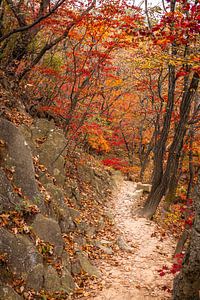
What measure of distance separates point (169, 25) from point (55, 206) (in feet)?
17.8

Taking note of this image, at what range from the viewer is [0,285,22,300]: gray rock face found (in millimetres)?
4114

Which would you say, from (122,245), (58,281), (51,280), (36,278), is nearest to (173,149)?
(122,245)

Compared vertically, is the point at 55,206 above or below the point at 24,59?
below

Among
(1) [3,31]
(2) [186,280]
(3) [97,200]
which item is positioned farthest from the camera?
(3) [97,200]

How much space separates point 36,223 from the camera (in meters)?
5.66

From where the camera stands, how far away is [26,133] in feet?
26.4

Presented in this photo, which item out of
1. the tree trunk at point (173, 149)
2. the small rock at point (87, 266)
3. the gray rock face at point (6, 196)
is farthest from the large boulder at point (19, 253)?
the tree trunk at point (173, 149)

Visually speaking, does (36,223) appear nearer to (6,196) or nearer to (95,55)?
(6,196)

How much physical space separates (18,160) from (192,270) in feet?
13.3

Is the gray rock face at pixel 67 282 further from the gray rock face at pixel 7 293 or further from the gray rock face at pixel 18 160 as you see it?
the gray rock face at pixel 18 160

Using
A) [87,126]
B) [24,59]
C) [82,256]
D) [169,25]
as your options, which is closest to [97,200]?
[87,126]

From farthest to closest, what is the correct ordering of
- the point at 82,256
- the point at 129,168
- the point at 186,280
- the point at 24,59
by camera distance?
the point at 129,168 → the point at 24,59 → the point at 82,256 → the point at 186,280

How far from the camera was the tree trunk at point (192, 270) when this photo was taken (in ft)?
14.5

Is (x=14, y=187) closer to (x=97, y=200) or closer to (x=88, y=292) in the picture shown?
(x=88, y=292)
